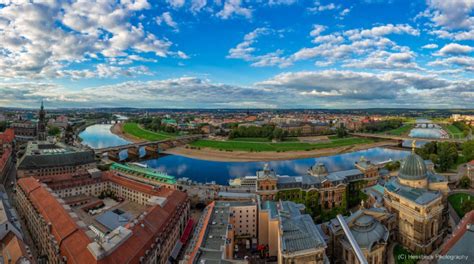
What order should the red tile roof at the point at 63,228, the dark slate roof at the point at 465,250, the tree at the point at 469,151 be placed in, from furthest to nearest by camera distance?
the tree at the point at 469,151 < the red tile roof at the point at 63,228 < the dark slate roof at the point at 465,250

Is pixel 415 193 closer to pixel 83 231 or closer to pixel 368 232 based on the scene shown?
pixel 368 232

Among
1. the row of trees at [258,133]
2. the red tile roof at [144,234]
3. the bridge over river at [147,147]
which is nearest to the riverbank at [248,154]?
the bridge over river at [147,147]

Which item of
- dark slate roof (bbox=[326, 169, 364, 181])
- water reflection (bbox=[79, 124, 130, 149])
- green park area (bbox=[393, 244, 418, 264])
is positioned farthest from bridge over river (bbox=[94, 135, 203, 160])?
green park area (bbox=[393, 244, 418, 264])

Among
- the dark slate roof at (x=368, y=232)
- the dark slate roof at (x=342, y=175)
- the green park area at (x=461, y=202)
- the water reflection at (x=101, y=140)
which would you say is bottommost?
the water reflection at (x=101, y=140)

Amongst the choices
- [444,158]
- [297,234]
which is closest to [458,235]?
[297,234]

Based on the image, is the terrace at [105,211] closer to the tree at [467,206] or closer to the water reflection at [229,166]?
the water reflection at [229,166]

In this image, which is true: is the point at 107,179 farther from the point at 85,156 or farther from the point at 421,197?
the point at 421,197

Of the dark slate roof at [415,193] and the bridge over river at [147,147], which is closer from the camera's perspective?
the dark slate roof at [415,193]
